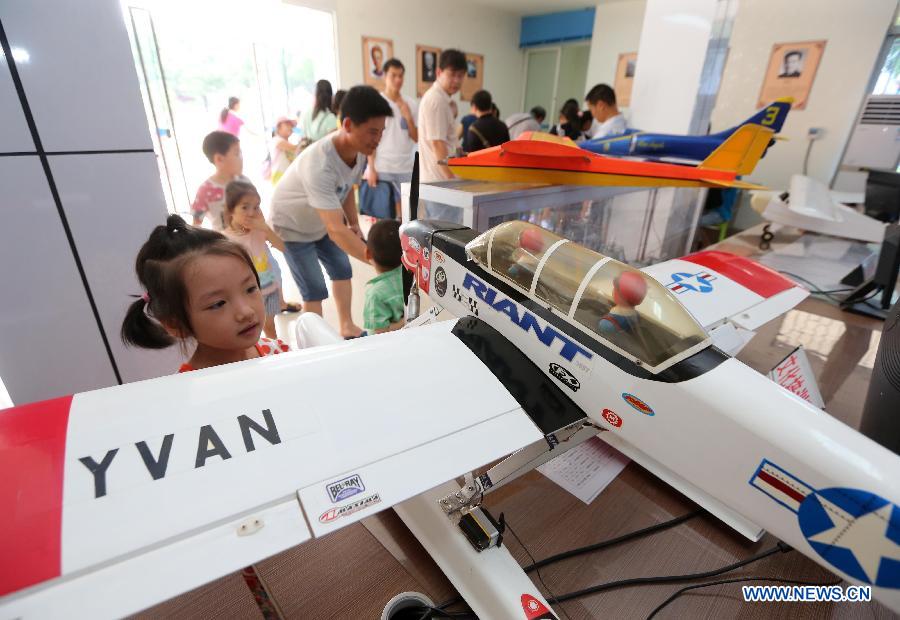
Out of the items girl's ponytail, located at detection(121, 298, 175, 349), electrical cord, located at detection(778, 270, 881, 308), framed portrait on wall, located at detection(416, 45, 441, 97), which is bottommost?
electrical cord, located at detection(778, 270, 881, 308)

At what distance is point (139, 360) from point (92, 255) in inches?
20.3

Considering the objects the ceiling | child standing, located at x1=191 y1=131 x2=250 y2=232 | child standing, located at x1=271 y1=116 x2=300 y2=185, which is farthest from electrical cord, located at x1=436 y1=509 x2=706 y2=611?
the ceiling

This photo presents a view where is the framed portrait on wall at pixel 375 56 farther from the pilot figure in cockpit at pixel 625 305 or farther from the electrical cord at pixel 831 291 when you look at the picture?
the pilot figure in cockpit at pixel 625 305

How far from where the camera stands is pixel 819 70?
553cm

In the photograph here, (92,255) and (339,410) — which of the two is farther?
(92,255)

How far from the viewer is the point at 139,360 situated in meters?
1.86

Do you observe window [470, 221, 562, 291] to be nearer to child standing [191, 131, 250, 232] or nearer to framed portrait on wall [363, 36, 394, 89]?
child standing [191, 131, 250, 232]

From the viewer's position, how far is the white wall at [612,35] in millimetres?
8086

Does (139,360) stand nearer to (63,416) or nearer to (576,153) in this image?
(63,416)

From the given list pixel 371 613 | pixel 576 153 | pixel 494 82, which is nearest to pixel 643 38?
pixel 576 153

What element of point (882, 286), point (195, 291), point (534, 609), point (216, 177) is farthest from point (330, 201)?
point (882, 286)

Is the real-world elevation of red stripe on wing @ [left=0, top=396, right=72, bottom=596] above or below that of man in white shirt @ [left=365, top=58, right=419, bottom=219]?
below

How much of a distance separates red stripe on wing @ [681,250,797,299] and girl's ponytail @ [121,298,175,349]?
2355 mm

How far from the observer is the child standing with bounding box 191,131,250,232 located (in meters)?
2.69
